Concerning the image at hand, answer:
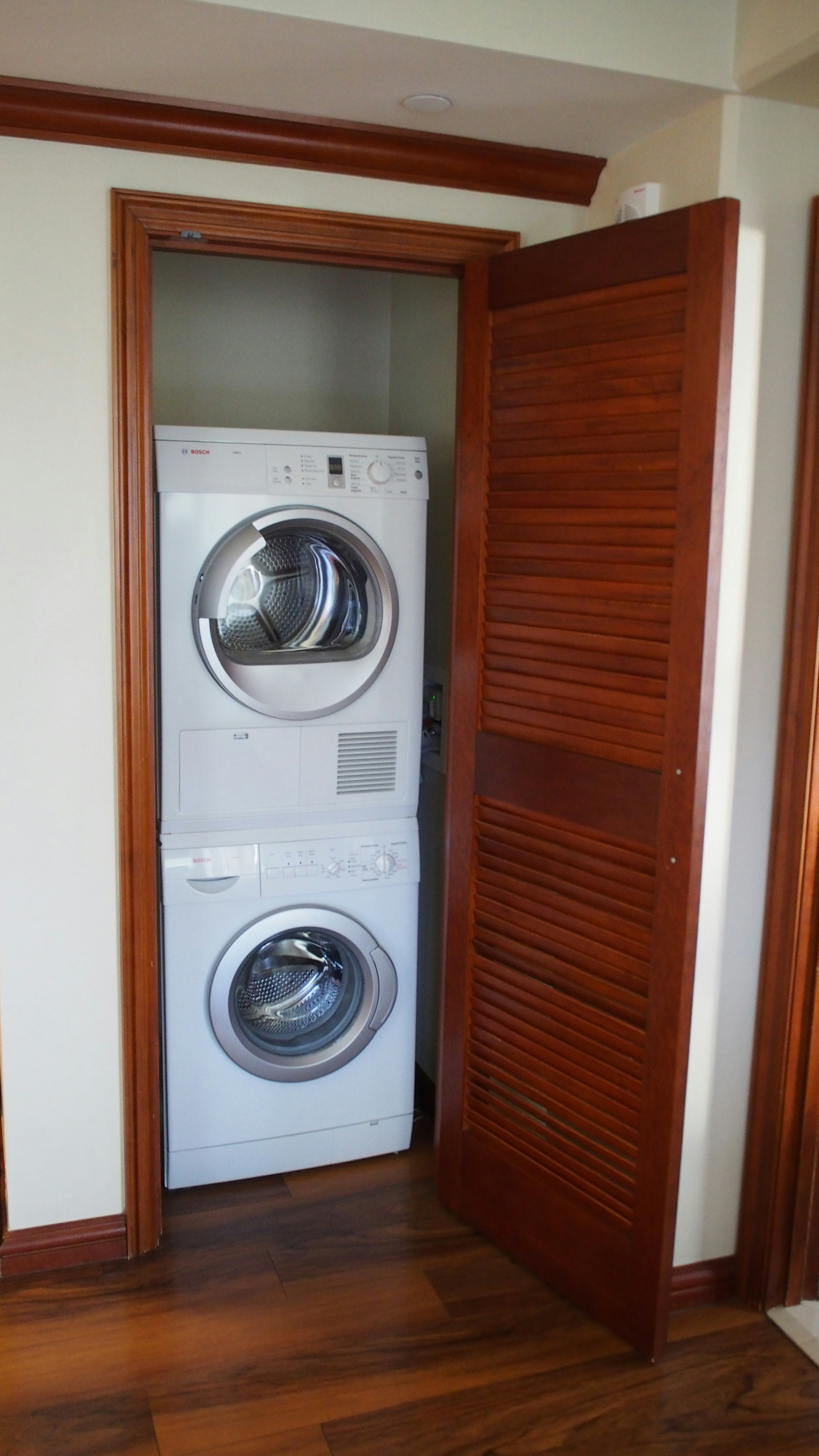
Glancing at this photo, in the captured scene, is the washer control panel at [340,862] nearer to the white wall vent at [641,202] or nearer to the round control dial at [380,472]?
the round control dial at [380,472]

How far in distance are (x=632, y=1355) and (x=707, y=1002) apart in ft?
2.12

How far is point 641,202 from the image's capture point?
82.7 inches

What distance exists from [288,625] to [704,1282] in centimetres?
157

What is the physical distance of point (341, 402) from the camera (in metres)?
3.38

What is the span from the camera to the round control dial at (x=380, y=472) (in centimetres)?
254

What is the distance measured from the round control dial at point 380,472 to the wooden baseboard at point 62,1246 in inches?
63.0

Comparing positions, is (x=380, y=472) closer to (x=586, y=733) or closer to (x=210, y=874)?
(x=586, y=733)

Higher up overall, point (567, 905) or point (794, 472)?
point (794, 472)

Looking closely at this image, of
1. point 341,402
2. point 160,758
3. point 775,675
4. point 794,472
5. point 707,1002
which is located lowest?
point 707,1002

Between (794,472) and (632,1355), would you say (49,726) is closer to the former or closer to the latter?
(794,472)

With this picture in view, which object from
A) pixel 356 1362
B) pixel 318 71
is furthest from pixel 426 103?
pixel 356 1362

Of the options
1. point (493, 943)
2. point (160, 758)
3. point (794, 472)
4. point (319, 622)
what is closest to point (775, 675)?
point (794, 472)

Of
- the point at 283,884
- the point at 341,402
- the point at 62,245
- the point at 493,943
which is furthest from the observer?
the point at 341,402

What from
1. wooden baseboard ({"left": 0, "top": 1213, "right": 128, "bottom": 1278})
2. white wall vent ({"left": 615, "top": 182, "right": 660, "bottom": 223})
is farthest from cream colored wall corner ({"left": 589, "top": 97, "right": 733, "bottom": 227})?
wooden baseboard ({"left": 0, "top": 1213, "right": 128, "bottom": 1278})
